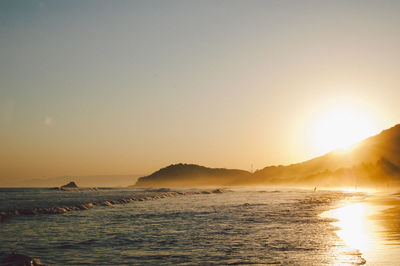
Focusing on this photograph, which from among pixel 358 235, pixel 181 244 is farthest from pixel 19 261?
pixel 358 235

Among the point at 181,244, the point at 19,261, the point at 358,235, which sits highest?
the point at 19,261

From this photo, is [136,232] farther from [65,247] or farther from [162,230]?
[65,247]

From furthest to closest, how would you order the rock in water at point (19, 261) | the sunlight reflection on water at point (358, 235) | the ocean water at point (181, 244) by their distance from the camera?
the sunlight reflection on water at point (358, 235) < the ocean water at point (181, 244) < the rock in water at point (19, 261)

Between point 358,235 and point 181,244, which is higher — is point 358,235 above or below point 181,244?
below

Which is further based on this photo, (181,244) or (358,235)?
(358,235)

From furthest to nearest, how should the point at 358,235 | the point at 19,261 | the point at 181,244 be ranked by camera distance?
the point at 358,235, the point at 181,244, the point at 19,261

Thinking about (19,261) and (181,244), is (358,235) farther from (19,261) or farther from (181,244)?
(19,261)

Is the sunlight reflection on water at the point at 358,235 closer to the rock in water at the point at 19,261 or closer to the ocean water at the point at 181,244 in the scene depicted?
the ocean water at the point at 181,244

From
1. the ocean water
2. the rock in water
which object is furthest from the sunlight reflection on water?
the rock in water

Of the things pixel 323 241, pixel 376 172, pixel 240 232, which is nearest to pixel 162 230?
pixel 240 232

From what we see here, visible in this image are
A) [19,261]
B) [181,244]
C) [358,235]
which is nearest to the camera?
[19,261]

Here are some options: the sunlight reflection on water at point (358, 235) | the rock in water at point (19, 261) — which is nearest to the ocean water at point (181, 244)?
the sunlight reflection on water at point (358, 235)

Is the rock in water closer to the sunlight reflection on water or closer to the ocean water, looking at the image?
the ocean water

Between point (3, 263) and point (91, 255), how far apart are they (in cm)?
343
